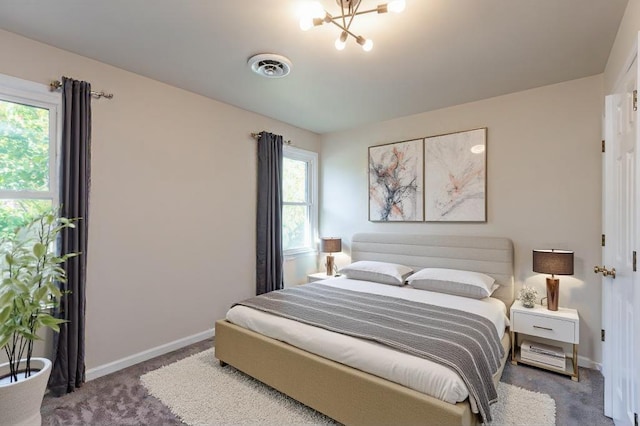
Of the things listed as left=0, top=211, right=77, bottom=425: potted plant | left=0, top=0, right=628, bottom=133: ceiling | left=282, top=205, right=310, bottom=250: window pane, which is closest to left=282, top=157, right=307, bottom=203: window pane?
left=282, top=205, right=310, bottom=250: window pane

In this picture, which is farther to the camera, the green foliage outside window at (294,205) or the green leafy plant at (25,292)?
the green foliage outside window at (294,205)

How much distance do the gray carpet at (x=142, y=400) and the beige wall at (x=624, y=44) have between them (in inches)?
87.7

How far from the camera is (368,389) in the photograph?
178 centimetres

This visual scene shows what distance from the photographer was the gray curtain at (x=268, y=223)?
12.4 ft

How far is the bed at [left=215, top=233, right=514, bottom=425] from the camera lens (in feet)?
5.32

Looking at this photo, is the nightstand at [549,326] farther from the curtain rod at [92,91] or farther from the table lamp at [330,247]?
the curtain rod at [92,91]

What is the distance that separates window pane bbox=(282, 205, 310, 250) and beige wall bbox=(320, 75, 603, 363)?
1714 millimetres

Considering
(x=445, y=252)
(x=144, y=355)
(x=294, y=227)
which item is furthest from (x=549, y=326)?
(x=144, y=355)

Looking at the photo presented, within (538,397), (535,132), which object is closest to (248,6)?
(535,132)

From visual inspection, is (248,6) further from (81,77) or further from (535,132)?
(535,132)

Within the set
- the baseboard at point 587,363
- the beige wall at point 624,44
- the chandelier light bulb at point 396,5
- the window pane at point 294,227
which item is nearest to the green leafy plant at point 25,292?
the chandelier light bulb at point 396,5

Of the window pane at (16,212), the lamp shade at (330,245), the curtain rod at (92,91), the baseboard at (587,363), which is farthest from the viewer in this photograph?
the lamp shade at (330,245)

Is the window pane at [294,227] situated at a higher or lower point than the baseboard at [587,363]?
higher

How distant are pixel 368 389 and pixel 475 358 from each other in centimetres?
65
